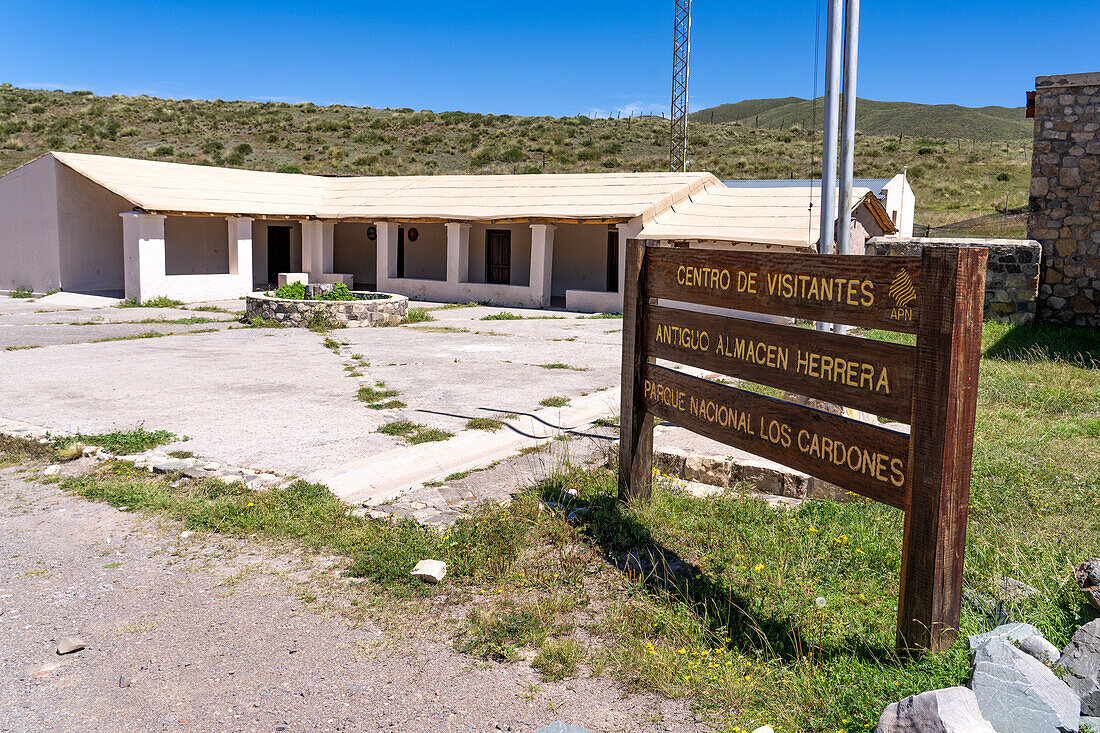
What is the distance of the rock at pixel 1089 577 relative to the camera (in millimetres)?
3652

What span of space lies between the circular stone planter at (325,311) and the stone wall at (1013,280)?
1085cm

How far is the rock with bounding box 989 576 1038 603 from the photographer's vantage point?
3.83m

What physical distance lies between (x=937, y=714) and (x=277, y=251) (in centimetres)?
2883

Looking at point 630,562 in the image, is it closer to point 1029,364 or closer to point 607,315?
point 1029,364

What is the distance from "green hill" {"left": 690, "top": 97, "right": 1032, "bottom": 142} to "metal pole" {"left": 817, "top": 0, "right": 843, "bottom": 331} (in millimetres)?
71917

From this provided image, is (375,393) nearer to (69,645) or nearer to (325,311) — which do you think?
(69,645)

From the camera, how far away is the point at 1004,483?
19.0ft

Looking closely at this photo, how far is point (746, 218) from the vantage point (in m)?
21.0

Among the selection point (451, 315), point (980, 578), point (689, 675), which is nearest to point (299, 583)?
point (689, 675)

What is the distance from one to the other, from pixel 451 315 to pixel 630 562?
16.7 metres

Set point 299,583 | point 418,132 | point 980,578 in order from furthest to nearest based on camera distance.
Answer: point 418,132, point 299,583, point 980,578

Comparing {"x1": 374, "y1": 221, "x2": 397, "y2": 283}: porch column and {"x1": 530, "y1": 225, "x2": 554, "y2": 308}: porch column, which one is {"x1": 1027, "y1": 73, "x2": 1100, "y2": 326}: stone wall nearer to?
{"x1": 530, "y1": 225, "x2": 554, "y2": 308}: porch column

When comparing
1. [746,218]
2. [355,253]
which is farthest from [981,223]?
[355,253]

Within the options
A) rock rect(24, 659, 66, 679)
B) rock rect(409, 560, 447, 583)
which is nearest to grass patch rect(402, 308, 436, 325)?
rock rect(409, 560, 447, 583)
